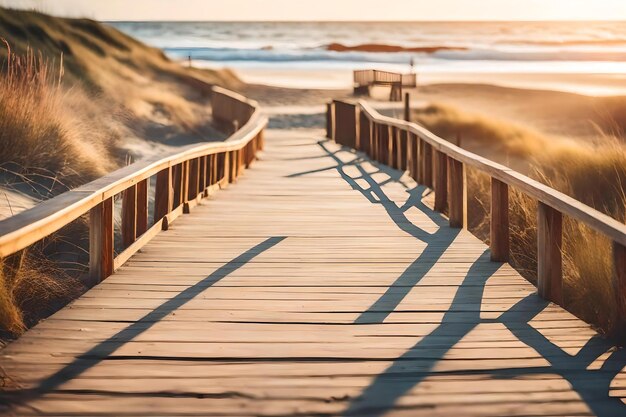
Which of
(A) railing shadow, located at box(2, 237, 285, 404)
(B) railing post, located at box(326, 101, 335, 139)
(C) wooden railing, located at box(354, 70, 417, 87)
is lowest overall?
(B) railing post, located at box(326, 101, 335, 139)

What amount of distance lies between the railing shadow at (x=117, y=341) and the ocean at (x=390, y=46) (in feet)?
139

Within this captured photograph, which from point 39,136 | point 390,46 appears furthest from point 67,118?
point 390,46

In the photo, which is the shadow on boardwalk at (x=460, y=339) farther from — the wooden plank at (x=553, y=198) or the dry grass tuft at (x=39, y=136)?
the dry grass tuft at (x=39, y=136)

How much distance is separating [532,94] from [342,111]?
75.5 ft

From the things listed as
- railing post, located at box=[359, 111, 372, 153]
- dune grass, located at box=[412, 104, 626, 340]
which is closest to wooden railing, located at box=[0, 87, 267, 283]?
dune grass, located at box=[412, 104, 626, 340]

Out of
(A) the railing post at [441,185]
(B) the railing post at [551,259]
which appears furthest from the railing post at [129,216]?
(A) the railing post at [441,185]

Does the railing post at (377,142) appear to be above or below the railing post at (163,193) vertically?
below

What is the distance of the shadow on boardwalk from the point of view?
3.54 meters

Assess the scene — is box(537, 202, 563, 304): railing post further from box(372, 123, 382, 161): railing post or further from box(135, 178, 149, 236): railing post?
box(372, 123, 382, 161): railing post

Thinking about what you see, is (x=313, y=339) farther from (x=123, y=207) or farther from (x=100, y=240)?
(x=123, y=207)

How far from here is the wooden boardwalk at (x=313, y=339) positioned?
11.5 feet

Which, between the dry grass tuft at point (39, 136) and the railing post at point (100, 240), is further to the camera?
the dry grass tuft at point (39, 136)

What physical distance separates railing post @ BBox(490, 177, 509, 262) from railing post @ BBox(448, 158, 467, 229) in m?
1.35

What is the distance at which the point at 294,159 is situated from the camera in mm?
15320
